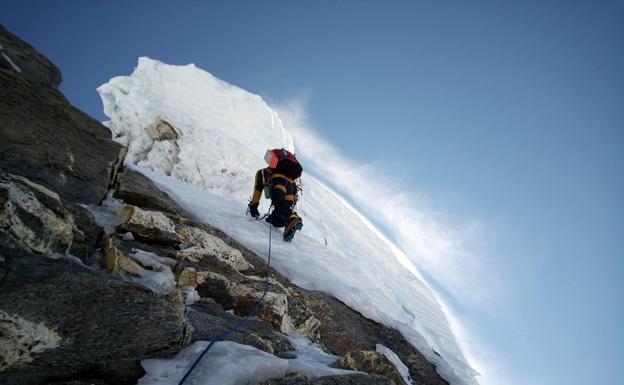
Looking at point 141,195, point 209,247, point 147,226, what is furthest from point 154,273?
point 141,195

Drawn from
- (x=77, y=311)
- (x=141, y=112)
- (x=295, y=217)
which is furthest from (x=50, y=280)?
(x=141, y=112)

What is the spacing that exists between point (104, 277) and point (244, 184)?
53.8 feet

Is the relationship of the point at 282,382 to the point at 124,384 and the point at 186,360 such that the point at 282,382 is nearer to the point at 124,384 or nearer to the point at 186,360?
the point at 186,360

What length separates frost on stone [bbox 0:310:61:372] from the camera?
214 centimetres

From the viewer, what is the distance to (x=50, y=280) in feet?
8.98

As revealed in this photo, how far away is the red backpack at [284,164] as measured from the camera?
27.1 ft

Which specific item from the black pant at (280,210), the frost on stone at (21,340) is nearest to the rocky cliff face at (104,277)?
the frost on stone at (21,340)

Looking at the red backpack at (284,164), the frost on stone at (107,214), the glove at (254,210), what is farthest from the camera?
the glove at (254,210)

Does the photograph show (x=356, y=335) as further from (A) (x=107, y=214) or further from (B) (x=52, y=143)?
(B) (x=52, y=143)

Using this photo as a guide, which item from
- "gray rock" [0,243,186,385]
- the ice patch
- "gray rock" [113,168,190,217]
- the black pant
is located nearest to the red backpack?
the black pant

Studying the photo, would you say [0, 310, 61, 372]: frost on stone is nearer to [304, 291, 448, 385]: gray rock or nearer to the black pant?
[304, 291, 448, 385]: gray rock

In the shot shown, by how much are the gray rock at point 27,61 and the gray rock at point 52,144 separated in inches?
32.4

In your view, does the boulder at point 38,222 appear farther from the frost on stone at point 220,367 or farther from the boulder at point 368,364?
the boulder at point 368,364

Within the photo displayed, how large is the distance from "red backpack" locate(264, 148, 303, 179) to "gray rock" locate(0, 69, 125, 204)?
331 cm
